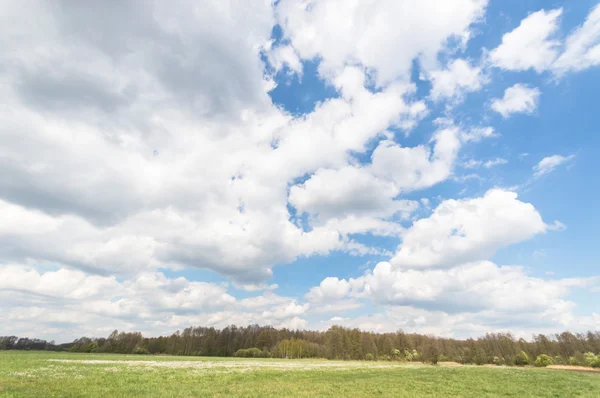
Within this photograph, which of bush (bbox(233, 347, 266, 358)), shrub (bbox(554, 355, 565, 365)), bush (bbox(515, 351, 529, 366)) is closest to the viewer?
bush (bbox(515, 351, 529, 366))

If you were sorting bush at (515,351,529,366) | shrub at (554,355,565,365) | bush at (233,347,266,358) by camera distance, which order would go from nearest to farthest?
bush at (515,351,529,366), shrub at (554,355,565,365), bush at (233,347,266,358)

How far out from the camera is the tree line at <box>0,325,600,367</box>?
129 m

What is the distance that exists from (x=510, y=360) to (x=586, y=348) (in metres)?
40.2

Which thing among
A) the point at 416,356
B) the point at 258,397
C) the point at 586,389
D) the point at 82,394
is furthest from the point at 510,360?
the point at 82,394

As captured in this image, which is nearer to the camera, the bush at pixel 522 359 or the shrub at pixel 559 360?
the bush at pixel 522 359

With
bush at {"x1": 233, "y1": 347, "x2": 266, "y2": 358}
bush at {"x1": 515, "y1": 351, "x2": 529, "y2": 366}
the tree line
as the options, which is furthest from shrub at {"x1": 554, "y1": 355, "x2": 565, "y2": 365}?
bush at {"x1": 233, "y1": 347, "x2": 266, "y2": 358}

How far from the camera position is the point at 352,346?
144500 mm

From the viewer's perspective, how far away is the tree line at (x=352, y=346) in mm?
129000

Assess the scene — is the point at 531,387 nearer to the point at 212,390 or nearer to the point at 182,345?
the point at 212,390

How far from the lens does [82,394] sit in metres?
21.8

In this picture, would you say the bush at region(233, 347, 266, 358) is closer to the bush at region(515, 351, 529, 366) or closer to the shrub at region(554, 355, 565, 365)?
the bush at region(515, 351, 529, 366)

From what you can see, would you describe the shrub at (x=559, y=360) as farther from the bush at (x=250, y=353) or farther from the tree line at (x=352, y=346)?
the bush at (x=250, y=353)

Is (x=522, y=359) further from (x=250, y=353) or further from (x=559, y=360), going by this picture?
(x=250, y=353)

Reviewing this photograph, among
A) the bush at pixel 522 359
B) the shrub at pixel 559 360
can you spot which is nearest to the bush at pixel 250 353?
the bush at pixel 522 359
